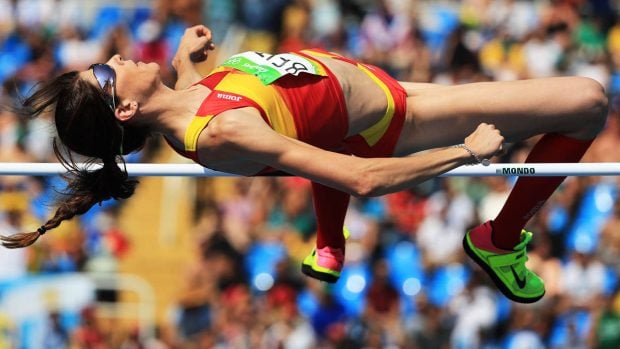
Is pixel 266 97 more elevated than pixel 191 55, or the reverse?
pixel 266 97

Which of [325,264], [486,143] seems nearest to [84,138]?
[325,264]

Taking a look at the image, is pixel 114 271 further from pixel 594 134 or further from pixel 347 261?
pixel 594 134

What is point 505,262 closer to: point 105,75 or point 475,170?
point 475,170

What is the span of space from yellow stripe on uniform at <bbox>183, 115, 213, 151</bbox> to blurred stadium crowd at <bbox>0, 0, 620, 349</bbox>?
3.94 m

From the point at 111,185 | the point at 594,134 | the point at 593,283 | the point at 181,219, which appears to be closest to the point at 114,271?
the point at 181,219

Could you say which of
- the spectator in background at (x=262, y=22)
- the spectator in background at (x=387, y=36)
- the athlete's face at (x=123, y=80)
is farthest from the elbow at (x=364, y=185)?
the spectator in background at (x=262, y=22)

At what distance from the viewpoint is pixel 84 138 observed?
5.64 meters

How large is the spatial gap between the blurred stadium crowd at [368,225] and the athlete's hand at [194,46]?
3021mm

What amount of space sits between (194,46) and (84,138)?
971mm

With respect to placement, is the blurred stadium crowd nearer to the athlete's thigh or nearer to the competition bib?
the competition bib

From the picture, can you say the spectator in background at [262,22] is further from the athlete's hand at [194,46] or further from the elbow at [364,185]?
the elbow at [364,185]

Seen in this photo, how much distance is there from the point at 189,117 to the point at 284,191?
5671mm

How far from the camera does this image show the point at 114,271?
11.2 m

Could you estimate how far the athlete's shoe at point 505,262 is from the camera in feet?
21.1
